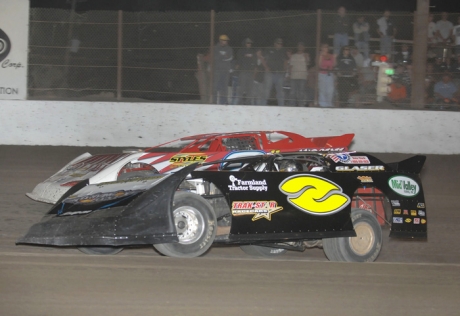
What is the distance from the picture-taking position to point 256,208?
234 inches

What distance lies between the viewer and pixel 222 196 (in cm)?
611

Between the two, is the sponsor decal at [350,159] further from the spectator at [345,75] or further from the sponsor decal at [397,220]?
the spectator at [345,75]

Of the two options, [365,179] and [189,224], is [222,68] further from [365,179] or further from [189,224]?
[189,224]

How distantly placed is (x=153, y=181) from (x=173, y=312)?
187 centimetres

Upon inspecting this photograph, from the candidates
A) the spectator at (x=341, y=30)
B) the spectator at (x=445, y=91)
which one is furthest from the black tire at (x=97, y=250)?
the spectator at (x=445, y=91)

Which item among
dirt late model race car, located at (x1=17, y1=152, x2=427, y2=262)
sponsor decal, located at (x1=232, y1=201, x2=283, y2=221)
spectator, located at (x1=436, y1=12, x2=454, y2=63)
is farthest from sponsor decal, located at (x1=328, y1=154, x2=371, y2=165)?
spectator, located at (x1=436, y1=12, x2=454, y2=63)

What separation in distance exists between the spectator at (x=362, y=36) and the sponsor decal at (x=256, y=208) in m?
9.26

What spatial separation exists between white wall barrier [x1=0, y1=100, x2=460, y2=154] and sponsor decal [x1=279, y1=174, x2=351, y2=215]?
8224mm

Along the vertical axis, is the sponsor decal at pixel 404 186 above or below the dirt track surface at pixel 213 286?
above

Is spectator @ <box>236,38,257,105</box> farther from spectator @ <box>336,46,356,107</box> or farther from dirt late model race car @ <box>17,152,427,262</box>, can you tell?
dirt late model race car @ <box>17,152,427,262</box>

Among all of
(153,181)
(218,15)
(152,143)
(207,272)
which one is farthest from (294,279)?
(218,15)

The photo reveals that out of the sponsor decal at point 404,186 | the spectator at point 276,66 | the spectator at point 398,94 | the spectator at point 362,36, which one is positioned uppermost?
the spectator at point 362,36

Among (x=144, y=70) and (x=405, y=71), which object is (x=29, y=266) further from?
(x=405, y=71)

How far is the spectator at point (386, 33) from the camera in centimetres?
1443
